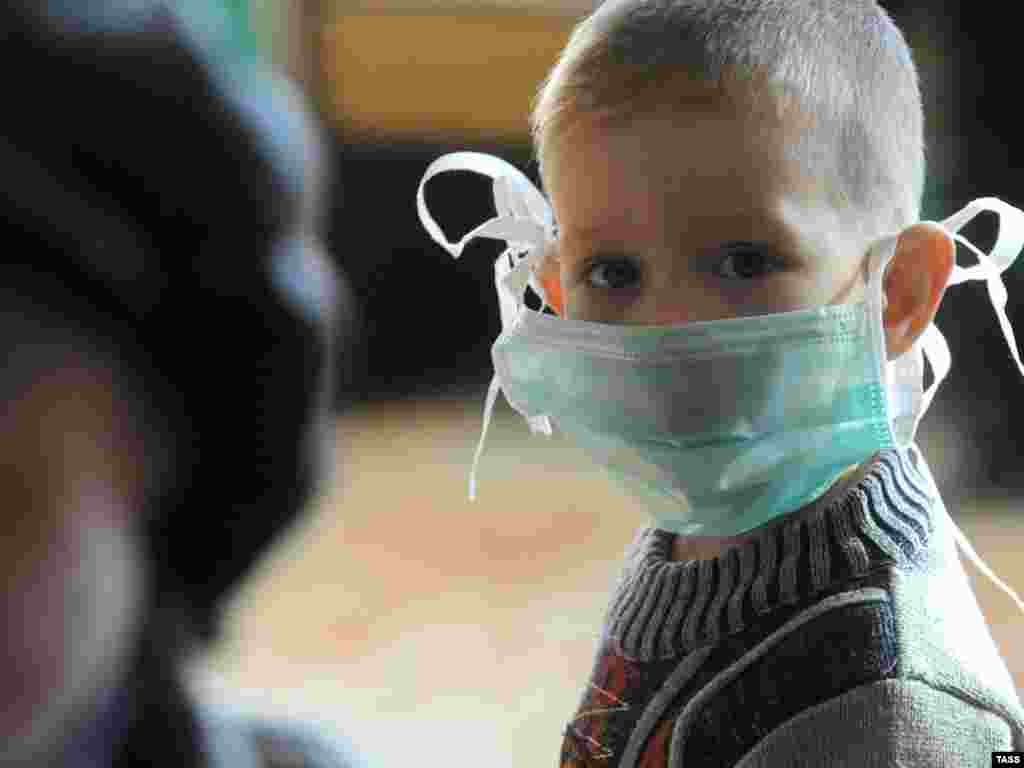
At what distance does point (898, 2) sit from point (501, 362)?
0.92 meters

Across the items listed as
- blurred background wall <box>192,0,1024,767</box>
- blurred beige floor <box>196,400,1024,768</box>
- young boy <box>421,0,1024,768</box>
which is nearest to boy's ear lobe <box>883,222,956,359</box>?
young boy <box>421,0,1024,768</box>

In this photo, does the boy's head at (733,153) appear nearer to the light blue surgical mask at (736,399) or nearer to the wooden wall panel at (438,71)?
the light blue surgical mask at (736,399)

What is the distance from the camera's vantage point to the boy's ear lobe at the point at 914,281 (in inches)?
38.9

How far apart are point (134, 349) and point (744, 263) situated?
0.67 metres

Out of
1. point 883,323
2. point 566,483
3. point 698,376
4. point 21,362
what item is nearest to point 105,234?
point 21,362

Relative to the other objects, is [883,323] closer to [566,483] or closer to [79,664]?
[79,664]

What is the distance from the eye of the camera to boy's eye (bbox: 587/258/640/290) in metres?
1.00

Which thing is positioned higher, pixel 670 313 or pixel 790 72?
pixel 790 72

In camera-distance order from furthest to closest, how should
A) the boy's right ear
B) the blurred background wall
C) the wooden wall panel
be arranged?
1. the blurred background wall
2. the wooden wall panel
3. the boy's right ear

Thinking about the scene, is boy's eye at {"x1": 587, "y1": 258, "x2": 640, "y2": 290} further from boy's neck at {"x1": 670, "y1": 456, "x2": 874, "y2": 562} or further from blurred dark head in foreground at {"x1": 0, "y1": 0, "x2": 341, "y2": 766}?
blurred dark head in foreground at {"x1": 0, "y1": 0, "x2": 341, "y2": 766}

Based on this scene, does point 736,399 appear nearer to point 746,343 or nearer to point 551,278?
point 746,343

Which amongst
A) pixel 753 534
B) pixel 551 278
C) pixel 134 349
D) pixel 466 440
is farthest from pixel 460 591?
pixel 134 349

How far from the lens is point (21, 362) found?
35 cm

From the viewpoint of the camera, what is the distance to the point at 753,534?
998 mm
